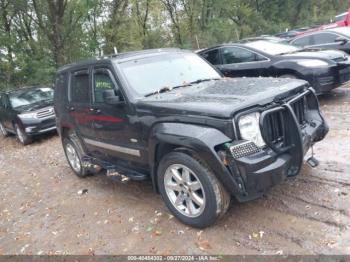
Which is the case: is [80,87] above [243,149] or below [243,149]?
above

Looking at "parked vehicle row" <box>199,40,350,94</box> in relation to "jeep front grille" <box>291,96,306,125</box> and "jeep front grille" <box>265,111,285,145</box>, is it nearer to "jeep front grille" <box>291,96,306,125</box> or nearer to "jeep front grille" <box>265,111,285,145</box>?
"jeep front grille" <box>291,96,306,125</box>

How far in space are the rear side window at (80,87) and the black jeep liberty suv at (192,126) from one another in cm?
2

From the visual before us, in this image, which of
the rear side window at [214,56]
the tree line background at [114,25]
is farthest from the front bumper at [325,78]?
the tree line background at [114,25]

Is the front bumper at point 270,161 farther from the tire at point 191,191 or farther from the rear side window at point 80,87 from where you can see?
the rear side window at point 80,87

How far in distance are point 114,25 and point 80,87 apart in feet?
58.6

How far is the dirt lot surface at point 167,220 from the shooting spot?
11.9ft

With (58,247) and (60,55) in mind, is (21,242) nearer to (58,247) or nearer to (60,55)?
(58,247)

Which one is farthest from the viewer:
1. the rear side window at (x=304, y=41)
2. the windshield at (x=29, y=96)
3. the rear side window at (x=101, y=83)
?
the rear side window at (x=304, y=41)

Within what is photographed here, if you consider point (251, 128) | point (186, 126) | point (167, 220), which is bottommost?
point (167, 220)

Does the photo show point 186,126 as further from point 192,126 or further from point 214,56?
point 214,56

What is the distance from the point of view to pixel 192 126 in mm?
3721

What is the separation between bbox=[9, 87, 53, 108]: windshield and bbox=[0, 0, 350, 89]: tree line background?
220 inches

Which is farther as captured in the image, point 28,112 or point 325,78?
point 28,112

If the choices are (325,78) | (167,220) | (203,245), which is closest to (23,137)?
(167,220)
